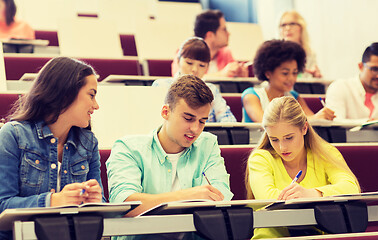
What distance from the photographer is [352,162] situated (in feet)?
3.78

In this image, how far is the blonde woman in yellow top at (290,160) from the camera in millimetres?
978

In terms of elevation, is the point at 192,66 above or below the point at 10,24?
below

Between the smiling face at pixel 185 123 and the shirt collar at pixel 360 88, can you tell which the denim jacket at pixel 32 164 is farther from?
the shirt collar at pixel 360 88

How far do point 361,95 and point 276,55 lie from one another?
28 cm

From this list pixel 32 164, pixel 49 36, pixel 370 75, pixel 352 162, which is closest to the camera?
pixel 32 164

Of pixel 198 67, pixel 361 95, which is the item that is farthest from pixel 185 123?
pixel 361 95

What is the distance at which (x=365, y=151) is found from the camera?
116 cm

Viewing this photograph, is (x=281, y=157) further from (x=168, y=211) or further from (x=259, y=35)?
(x=259, y=35)

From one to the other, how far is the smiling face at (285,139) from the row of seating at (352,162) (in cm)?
10

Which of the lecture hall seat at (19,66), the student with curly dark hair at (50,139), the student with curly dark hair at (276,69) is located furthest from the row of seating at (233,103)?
the student with curly dark hair at (50,139)

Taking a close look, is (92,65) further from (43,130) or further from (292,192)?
(292,192)

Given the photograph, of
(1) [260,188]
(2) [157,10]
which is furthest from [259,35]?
(1) [260,188]

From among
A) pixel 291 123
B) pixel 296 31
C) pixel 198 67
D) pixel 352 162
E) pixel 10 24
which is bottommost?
pixel 352 162

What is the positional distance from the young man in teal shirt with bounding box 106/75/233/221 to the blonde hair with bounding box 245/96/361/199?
113mm
